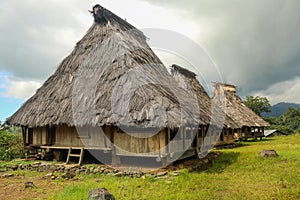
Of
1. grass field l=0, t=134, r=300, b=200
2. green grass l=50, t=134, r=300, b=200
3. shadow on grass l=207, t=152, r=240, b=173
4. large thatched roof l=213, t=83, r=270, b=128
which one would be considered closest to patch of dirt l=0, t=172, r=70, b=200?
grass field l=0, t=134, r=300, b=200

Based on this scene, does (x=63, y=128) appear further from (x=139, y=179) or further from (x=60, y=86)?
(x=139, y=179)

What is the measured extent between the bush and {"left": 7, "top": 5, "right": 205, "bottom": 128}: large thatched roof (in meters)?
2.84

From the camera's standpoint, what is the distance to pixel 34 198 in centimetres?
695

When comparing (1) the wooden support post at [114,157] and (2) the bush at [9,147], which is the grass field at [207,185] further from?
(2) the bush at [9,147]

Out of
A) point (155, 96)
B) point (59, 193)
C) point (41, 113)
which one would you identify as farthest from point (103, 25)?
point (59, 193)

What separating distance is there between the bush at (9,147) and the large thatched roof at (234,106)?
63.3 ft

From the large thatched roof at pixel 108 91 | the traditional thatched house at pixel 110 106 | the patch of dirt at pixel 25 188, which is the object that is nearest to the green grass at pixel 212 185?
the patch of dirt at pixel 25 188

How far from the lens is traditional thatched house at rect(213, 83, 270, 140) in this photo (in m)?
26.5

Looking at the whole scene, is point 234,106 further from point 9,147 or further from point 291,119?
point 291,119

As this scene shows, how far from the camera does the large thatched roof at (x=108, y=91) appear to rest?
363 inches

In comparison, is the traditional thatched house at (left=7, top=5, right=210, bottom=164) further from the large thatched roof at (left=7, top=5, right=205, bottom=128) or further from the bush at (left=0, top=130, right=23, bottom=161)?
the bush at (left=0, top=130, right=23, bottom=161)

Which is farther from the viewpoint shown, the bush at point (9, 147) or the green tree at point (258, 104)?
the green tree at point (258, 104)

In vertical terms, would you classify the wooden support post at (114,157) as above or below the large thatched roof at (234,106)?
below

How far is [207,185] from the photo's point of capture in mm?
7867
